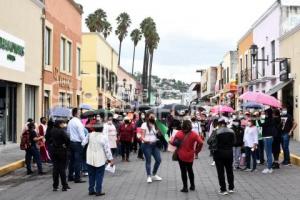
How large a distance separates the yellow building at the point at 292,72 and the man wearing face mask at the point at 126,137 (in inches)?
412

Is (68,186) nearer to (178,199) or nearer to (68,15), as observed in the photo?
(178,199)

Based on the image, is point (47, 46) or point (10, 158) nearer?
point (10, 158)

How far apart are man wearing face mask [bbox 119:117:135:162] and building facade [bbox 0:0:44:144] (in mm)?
4959

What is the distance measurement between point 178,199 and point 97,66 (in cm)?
3396

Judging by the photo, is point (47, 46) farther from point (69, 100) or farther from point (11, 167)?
point (11, 167)

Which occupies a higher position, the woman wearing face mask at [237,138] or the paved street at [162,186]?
the woman wearing face mask at [237,138]

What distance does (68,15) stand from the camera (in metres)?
31.9

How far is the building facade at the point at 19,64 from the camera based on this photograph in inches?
846

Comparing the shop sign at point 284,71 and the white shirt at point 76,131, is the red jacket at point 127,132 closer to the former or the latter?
the white shirt at point 76,131

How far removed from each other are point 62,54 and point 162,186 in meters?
19.3

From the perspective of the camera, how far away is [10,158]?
18.5 metres

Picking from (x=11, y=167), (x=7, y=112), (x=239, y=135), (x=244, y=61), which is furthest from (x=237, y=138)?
(x=244, y=61)

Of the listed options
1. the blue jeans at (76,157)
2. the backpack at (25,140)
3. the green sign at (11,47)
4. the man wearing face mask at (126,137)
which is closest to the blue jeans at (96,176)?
the blue jeans at (76,157)

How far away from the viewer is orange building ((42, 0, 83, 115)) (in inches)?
1082
